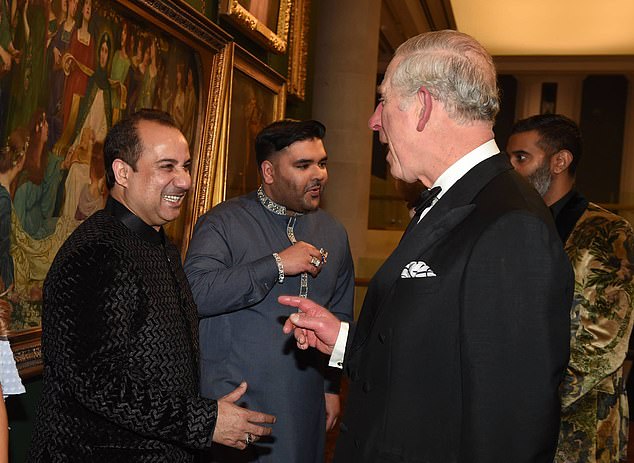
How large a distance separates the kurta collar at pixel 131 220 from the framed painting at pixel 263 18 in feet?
7.77

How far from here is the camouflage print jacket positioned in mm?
2938

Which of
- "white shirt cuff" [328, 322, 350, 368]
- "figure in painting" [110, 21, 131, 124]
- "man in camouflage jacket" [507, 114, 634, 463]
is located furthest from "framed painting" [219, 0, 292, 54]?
"white shirt cuff" [328, 322, 350, 368]

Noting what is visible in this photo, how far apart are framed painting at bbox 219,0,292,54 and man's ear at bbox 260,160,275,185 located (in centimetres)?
136

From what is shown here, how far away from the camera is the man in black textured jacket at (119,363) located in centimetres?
215

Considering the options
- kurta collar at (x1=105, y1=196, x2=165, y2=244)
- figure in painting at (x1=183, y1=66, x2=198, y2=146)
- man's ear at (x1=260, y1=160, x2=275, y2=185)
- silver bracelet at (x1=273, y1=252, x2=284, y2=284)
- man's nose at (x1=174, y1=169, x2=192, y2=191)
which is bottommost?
silver bracelet at (x1=273, y1=252, x2=284, y2=284)

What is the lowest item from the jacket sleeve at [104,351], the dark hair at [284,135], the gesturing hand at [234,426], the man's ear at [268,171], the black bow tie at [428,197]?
the gesturing hand at [234,426]

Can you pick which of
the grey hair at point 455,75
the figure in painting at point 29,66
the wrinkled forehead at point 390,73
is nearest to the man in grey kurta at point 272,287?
the figure in painting at point 29,66

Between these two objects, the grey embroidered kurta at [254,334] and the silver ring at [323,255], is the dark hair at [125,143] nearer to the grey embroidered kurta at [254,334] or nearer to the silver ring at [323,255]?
the grey embroidered kurta at [254,334]

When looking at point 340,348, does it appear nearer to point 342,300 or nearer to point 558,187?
point 342,300

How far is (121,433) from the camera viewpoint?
2.23 meters

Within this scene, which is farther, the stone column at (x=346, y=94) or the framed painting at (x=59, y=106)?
the stone column at (x=346, y=94)

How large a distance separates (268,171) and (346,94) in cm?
401

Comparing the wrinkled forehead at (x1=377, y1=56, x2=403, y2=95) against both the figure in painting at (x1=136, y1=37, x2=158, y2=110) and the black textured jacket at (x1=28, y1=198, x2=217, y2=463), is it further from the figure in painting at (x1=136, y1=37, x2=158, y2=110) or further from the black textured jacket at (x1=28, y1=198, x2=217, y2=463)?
the figure in painting at (x1=136, y1=37, x2=158, y2=110)

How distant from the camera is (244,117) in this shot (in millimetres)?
4996
